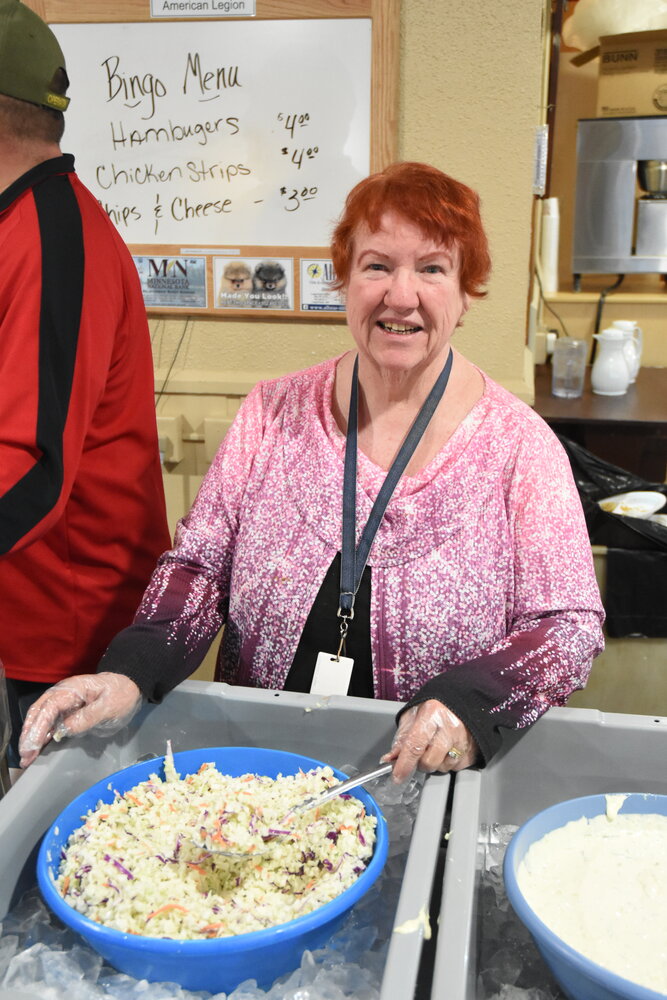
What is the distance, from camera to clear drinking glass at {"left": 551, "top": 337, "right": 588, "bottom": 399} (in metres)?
3.33

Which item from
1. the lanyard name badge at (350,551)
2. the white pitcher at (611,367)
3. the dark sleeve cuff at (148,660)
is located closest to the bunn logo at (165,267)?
the lanyard name badge at (350,551)

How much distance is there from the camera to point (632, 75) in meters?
4.80

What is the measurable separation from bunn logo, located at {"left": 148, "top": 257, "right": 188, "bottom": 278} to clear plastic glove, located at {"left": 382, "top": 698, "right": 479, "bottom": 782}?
1.82 m

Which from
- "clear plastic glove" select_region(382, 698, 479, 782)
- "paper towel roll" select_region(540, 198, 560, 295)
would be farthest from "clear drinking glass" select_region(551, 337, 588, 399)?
"clear plastic glove" select_region(382, 698, 479, 782)

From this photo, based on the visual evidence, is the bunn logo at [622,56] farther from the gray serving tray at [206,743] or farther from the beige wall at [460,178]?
the gray serving tray at [206,743]

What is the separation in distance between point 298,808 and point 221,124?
2002mm

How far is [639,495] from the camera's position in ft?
8.15

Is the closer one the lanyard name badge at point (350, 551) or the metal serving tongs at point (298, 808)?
the metal serving tongs at point (298, 808)

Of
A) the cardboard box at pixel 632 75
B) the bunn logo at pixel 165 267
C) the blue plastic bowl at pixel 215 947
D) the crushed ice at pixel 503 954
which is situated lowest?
the crushed ice at pixel 503 954

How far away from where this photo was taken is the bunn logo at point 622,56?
475 cm

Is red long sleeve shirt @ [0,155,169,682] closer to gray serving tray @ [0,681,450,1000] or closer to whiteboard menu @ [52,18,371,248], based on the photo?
gray serving tray @ [0,681,450,1000]

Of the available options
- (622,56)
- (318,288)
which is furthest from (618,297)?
(318,288)

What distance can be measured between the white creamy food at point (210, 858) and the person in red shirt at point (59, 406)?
1.58ft

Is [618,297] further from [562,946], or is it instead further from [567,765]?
[562,946]
